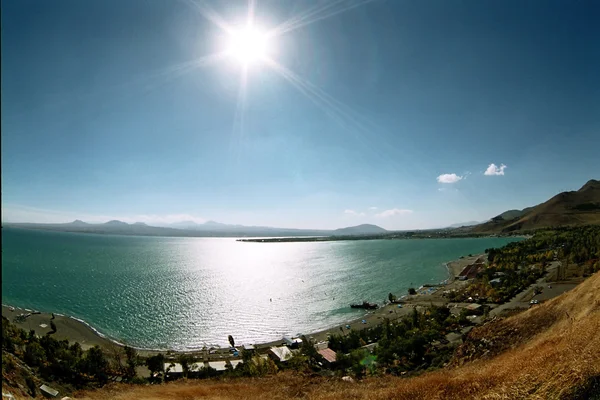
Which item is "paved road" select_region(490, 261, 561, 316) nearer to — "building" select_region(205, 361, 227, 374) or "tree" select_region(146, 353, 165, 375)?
"building" select_region(205, 361, 227, 374)

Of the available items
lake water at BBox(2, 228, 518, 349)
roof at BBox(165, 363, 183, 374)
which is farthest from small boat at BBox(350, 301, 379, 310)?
roof at BBox(165, 363, 183, 374)

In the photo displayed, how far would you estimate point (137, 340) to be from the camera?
160 ft

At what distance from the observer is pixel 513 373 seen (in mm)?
12031

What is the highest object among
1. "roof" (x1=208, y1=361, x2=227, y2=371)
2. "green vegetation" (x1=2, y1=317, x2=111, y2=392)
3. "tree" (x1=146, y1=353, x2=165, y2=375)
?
"green vegetation" (x1=2, y1=317, x2=111, y2=392)

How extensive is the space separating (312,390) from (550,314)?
15.5 metres

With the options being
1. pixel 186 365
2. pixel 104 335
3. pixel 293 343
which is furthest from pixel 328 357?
pixel 104 335

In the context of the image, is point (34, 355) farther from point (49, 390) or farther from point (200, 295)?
point (200, 295)

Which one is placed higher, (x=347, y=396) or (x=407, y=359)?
(x=347, y=396)

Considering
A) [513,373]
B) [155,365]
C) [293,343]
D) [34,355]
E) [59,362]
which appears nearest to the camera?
[513,373]

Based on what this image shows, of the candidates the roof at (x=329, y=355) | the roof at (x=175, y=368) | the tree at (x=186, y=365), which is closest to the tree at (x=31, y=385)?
the roof at (x=175, y=368)

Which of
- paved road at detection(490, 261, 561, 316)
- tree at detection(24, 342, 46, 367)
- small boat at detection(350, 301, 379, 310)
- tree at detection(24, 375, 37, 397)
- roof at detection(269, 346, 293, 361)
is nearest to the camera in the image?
tree at detection(24, 375, 37, 397)

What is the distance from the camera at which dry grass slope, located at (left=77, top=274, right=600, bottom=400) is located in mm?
10633

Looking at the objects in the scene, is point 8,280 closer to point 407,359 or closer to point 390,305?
point 390,305

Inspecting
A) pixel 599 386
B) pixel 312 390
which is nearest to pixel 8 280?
pixel 312 390
